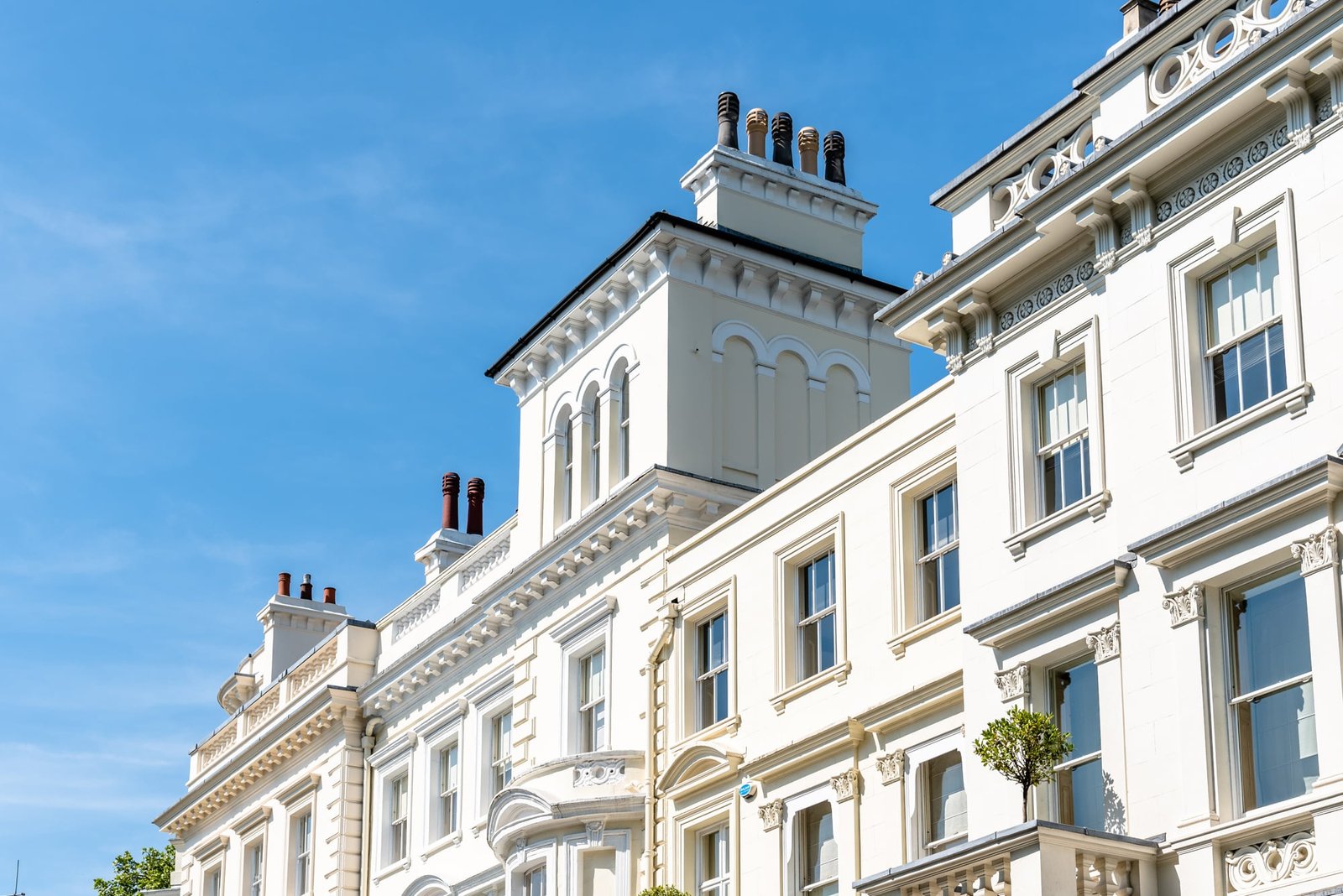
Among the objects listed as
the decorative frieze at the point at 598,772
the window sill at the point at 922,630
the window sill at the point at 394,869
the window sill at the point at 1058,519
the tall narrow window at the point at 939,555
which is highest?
the tall narrow window at the point at 939,555

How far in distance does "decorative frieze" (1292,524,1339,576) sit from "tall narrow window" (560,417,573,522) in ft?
54.8

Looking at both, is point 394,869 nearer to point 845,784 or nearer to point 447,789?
point 447,789

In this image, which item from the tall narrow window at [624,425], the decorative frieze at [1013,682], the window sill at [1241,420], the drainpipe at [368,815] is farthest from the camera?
the drainpipe at [368,815]

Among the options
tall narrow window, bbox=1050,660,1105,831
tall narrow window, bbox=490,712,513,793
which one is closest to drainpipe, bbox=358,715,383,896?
tall narrow window, bbox=490,712,513,793

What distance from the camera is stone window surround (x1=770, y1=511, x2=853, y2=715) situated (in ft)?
82.0

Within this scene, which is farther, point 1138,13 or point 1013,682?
point 1138,13

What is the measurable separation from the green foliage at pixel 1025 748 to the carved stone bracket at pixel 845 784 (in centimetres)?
→ 504

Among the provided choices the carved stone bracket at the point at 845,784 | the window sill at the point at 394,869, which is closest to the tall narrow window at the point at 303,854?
the window sill at the point at 394,869

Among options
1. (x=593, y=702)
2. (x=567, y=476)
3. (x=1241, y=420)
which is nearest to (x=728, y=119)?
(x=567, y=476)

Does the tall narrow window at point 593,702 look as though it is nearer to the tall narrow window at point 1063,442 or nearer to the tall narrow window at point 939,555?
the tall narrow window at point 939,555

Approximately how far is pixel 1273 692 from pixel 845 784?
7.49 meters

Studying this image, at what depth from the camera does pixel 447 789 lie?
34.2 m

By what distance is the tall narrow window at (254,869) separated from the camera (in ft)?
134

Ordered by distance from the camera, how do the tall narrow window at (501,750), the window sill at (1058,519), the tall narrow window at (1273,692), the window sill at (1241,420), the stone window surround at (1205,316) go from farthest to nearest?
1. the tall narrow window at (501,750)
2. the window sill at (1058,519)
3. the stone window surround at (1205,316)
4. the window sill at (1241,420)
5. the tall narrow window at (1273,692)
